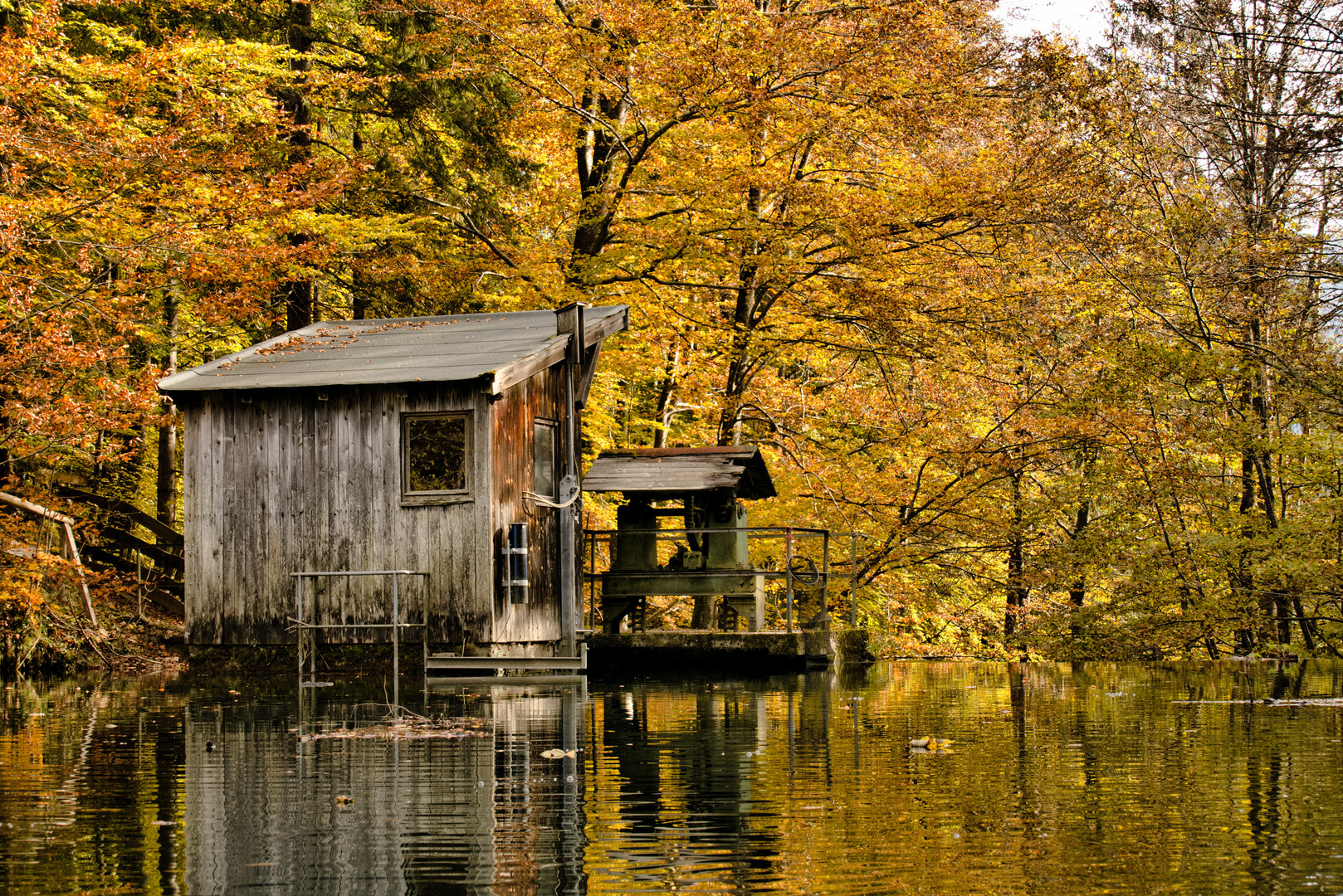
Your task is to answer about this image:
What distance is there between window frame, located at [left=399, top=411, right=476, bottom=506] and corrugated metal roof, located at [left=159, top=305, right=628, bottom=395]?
0.59m

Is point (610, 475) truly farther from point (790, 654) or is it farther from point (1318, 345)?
point (1318, 345)

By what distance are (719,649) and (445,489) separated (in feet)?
17.7

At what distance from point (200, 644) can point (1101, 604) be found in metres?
14.4

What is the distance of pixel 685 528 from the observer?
21.5m

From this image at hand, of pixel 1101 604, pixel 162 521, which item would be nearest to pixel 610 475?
pixel 1101 604

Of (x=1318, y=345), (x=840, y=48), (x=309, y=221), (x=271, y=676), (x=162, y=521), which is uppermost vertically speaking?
(x=840, y=48)

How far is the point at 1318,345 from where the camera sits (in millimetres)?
20750

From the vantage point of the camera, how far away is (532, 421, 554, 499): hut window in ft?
63.6

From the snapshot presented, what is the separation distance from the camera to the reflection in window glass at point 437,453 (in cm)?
2450

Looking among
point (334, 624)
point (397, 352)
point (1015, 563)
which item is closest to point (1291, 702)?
point (334, 624)

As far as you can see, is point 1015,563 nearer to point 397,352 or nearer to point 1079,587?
point 1079,587

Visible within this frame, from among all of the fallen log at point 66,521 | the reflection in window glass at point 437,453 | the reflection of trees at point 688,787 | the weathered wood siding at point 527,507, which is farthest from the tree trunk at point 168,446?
the reflection of trees at point 688,787

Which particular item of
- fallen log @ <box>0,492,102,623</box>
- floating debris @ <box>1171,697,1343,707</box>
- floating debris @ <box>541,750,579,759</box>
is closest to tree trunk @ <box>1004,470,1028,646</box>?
floating debris @ <box>1171,697,1343,707</box>

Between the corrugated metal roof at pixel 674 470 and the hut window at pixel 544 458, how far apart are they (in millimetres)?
756
